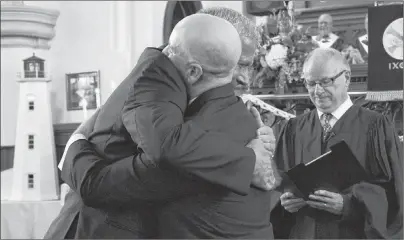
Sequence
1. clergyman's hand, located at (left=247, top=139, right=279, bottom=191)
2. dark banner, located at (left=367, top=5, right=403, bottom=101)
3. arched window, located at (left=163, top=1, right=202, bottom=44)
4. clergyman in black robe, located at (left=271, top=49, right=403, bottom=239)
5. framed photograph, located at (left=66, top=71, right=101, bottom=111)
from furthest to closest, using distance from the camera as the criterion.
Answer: framed photograph, located at (left=66, top=71, right=101, bottom=111)
arched window, located at (left=163, top=1, right=202, bottom=44)
dark banner, located at (left=367, top=5, right=403, bottom=101)
clergyman in black robe, located at (left=271, top=49, right=403, bottom=239)
clergyman's hand, located at (left=247, top=139, right=279, bottom=191)

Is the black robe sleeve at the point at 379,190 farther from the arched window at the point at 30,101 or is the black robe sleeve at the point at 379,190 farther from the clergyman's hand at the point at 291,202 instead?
the arched window at the point at 30,101

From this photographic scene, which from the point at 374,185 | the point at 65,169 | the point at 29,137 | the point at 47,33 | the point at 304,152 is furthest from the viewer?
the point at 47,33

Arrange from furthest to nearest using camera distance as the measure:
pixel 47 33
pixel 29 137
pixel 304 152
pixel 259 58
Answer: pixel 47 33
pixel 29 137
pixel 259 58
pixel 304 152

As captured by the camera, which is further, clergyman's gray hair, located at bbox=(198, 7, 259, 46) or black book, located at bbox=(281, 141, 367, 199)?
black book, located at bbox=(281, 141, 367, 199)

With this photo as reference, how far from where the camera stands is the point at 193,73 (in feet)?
4.17

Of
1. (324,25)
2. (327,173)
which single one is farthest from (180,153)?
(324,25)

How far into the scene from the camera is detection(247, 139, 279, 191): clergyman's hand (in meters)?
1.30

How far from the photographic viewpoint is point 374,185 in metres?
2.60

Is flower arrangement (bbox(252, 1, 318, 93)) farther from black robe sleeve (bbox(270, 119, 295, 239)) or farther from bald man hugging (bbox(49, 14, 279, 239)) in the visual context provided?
bald man hugging (bbox(49, 14, 279, 239))

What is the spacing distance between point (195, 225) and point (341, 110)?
5.33 ft

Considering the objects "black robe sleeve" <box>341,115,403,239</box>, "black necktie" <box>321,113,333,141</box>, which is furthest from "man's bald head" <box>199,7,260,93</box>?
"black necktie" <box>321,113,333,141</box>

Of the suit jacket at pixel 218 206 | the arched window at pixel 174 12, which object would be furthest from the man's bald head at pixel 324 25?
the suit jacket at pixel 218 206

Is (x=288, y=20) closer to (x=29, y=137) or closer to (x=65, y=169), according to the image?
(x=65, y=169)

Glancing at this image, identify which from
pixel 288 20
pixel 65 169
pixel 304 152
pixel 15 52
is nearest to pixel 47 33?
pixel 15 52
